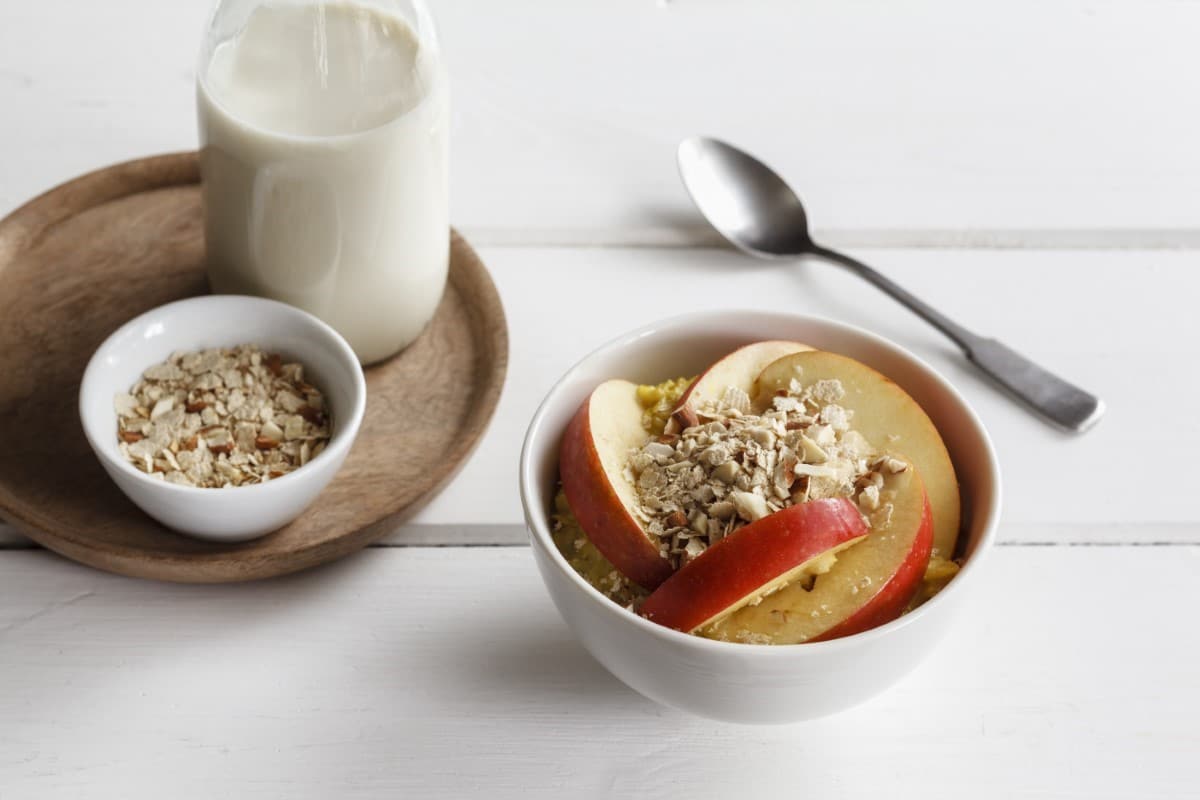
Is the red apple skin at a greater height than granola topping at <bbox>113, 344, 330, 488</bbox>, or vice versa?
the red apple skin

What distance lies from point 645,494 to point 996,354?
383 millimetres

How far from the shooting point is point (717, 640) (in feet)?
2.16

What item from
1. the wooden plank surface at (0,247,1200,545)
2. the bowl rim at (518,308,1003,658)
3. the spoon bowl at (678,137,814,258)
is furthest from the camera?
the spoon bowl at (678,137,814,258)

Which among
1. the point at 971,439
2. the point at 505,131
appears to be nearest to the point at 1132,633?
the point at 971,439

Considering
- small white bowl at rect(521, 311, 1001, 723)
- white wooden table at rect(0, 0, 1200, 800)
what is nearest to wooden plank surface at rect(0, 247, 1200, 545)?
white wooden table at rect(0, 0, 1200, 800)

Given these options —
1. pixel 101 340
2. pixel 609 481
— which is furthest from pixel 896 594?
pixel 101 340

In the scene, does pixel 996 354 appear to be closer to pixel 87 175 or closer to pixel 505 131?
pixel 505 131

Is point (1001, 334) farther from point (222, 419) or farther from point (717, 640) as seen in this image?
point (222, 419)

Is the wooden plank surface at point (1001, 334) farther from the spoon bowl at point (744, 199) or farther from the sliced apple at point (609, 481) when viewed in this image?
the sliced apple at point (609, 481)

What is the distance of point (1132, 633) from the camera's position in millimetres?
824

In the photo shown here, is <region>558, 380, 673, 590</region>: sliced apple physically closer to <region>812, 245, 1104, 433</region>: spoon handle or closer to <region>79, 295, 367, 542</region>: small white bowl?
<region>79, 295, 367, 542</region>: small white bowl

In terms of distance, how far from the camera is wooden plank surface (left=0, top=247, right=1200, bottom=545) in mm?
895

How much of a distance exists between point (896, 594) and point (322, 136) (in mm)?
448

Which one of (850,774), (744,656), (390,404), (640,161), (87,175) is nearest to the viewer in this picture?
(744,656)
